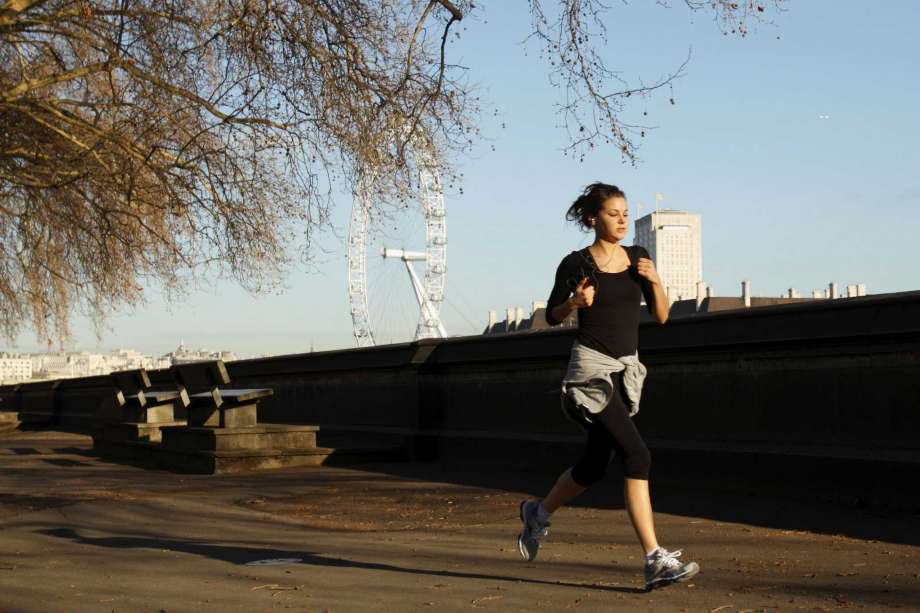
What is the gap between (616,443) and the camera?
18.0 ft

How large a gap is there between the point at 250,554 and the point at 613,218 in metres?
2.85

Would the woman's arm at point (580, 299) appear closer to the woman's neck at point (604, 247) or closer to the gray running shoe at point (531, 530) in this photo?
the woman's neck at point (604, 247)

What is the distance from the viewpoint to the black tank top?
18.2 feet

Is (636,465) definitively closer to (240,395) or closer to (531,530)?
(531,530)

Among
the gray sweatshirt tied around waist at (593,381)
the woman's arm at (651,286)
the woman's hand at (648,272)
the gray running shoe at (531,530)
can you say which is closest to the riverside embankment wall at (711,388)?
the woman's arm at (651,286)

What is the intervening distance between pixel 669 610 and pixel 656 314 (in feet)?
4.91

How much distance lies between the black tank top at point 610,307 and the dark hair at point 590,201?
0.74 ft

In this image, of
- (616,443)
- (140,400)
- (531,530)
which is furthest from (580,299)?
(140,400)

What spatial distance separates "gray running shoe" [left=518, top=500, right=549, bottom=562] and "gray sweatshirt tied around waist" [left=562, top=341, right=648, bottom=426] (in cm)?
55

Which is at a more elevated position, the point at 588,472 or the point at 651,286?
the point at 651,286

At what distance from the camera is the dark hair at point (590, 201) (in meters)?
5.74

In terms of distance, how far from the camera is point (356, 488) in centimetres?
1109

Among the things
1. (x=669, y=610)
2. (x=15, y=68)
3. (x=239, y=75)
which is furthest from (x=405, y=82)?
(x=15, y=68)

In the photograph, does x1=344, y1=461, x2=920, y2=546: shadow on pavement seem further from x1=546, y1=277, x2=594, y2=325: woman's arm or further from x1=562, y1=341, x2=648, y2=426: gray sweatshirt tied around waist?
x1=546, y1=277, x2=594, y2=325: woman's arm
